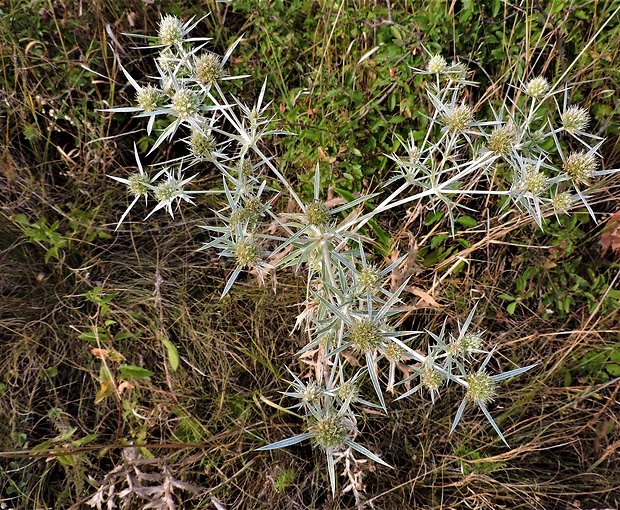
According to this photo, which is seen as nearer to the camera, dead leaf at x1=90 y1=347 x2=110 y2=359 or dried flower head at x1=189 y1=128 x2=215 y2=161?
dried flower head at x1=189 y1=128 x2=215 y2=161

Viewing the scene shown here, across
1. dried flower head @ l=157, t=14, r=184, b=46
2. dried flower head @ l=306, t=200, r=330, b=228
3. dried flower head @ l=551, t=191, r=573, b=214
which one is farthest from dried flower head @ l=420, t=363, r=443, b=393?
dried flower head @ l=157, t=14, r=184, b=46

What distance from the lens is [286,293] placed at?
7.68 feet

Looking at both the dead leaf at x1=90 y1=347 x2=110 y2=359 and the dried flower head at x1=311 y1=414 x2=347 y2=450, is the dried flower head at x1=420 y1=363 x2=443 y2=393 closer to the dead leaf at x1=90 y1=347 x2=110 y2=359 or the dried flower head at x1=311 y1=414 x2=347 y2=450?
the dried flower head at x1=311 y1=414 x2=347 y2=450

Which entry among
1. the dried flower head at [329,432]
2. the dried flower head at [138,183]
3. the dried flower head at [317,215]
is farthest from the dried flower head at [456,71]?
the dried flower head at [329,432]

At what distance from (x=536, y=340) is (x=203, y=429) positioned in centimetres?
164

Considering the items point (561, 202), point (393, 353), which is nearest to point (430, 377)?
point (393, 353)

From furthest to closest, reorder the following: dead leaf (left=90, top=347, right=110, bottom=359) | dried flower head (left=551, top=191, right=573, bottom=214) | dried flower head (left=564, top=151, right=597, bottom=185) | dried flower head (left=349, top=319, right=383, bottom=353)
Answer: dead leaf (left=90, top=347, right=110, bottom=359)
dried flower head (left=551, top=191, right=573, bottom=214)
dried flower head (left=564, top=151, right=597, bottom=185)
dried flower head (left=349, top=319, right=383, bottom=353)

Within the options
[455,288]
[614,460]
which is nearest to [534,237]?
[455,288]

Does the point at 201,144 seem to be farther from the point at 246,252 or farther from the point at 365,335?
the point at 365,335

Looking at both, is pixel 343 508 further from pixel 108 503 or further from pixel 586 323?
pixel 586 323

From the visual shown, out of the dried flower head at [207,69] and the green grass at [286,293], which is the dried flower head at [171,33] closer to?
the dried flower head at [207,69]

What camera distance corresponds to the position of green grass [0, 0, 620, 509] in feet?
6.89

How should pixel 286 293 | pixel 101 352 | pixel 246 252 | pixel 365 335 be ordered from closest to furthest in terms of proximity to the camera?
1. pixel 365 335
2. pixel 246 252
3. pixel 101 352
4. pixel 286 293

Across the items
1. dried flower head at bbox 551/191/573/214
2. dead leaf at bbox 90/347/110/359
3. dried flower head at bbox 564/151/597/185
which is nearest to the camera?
dried flower head at bbox 564/151/597/185
